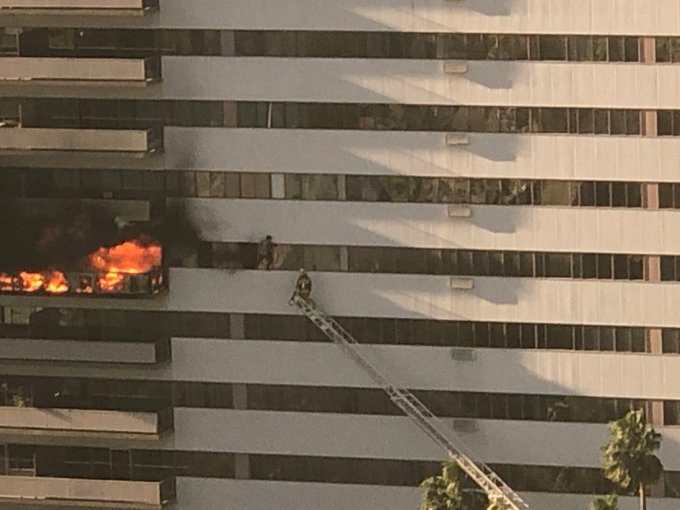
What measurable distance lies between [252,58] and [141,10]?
13.0 ft

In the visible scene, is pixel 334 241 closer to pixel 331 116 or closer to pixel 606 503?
pixel 331 116

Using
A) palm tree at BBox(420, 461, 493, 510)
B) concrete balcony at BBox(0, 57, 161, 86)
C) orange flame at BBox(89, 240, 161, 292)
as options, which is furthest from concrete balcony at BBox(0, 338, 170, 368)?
palm tree at BBox(420, 461, 493, 510)

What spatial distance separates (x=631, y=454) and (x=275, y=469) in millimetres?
13011

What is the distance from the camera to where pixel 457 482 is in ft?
239

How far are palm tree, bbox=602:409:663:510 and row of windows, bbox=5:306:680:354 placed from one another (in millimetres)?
3702

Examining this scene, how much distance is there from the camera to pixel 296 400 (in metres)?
76.2

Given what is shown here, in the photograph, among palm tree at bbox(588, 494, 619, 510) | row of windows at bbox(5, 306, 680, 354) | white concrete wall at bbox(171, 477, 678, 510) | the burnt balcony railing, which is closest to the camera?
palm tree at bbox(588, 494, 619, 510)

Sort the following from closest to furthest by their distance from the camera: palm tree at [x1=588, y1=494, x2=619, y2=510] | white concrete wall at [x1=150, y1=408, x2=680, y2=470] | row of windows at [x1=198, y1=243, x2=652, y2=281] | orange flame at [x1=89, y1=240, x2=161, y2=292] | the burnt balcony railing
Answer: palm tree at [x1=588, y1=494, x2=619, y2=510]
row of windows at [x1=198, y1=243, x2=652, y2=281]
white concrete wall at [x1=150, y1=408, x2=680, y2=470]
the burnt balcony railing
orange flame at [x1=89, y1=240, x2=161, y2=292]

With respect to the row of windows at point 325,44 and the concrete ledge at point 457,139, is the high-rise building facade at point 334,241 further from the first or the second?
the concrete ledge at point 457,139

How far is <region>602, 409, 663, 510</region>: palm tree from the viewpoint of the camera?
232 ft

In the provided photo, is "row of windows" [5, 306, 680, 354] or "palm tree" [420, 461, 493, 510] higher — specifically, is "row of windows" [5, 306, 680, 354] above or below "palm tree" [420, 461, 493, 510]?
above

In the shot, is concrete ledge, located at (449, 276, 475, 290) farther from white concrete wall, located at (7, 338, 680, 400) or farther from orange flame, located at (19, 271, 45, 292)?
orange flame, located at (19, 271, 45, 292)

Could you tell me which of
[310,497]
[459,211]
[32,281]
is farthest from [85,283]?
[459,211]

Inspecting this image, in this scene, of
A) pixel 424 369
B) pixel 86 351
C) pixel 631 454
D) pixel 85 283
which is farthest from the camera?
pixel 86 351
